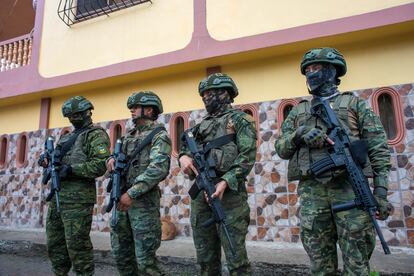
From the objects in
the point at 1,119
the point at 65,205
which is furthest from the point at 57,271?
the point at 1,119

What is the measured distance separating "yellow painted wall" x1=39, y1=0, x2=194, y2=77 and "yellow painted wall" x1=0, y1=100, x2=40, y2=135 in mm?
1017

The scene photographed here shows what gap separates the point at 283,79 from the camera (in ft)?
17.0

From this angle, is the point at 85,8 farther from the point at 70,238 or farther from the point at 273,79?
the point at 70,238

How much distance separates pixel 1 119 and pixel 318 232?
8007mm

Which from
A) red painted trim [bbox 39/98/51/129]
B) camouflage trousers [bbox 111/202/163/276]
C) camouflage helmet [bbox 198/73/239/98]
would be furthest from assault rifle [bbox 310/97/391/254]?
red painted trim [bbox 39/98/51/129]

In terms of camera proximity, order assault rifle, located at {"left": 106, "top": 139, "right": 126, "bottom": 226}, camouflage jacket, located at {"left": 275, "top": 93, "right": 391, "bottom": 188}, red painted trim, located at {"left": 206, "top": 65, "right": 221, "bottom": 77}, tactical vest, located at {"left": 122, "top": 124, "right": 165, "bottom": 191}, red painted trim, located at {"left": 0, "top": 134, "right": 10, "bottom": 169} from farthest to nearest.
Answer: red painted trim, located at {"left": 0, "top": 134, "right": 10, "bottom": 169}, red painted trim, located at {"left": 206, "top": 65, "right": 221, "bottom": 77}, tactical vest, located at {"left": 122, "top": 124, "right": 165, "bottom": 191}, assault rifle, located at {"left": 106, "top": 139, "right": 126, "bottom": 226}, camouflage jacket, located at {"left": 275, "top": 93, "right": 391, "bottom": 188}

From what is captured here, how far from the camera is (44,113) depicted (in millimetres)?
7145

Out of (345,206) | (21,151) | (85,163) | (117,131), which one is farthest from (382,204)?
(21,151)

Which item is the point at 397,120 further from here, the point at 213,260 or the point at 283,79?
the point at 213,260

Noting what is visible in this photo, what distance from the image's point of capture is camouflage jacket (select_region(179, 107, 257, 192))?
2621 millimetres

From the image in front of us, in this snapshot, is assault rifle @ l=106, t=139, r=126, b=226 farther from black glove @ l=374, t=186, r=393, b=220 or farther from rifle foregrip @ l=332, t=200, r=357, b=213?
black glove @ l=374, t=186, r=393, b=220

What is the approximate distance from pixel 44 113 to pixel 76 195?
4398 mm

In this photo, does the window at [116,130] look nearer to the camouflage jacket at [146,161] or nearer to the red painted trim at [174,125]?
the red painted trim at [174,125]

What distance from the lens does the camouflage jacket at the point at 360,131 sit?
2.23 meters
